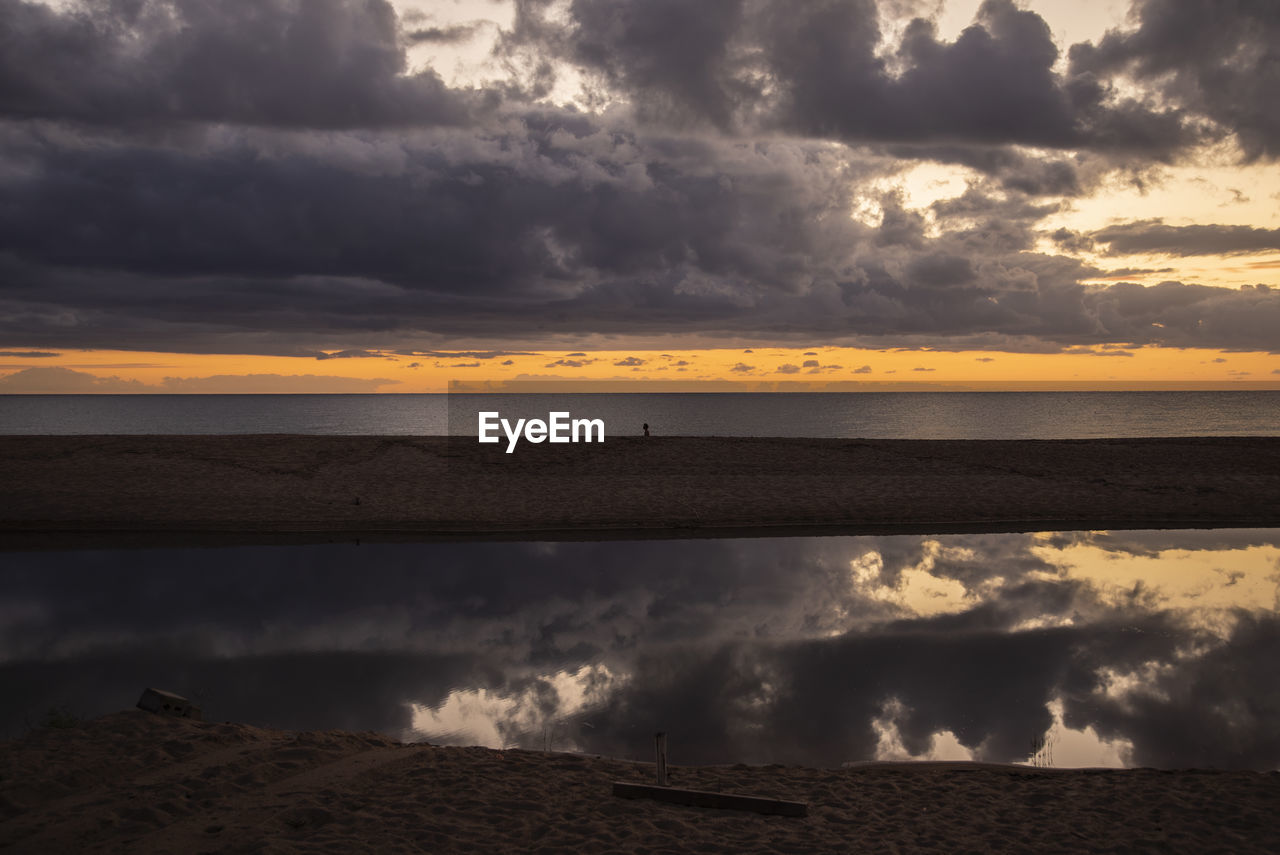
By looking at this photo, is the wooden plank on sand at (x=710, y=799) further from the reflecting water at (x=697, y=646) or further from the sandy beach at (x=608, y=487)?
the sandy beach at (x=608, y=487)

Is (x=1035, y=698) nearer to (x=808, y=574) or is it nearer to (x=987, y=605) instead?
(x=987, y=605)

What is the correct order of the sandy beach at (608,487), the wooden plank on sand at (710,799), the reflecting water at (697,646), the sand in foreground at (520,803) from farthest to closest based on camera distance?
the sandy beach at (608,487)
the reflecting water at (697,646)
the wooden plank on sand at (710,799)
the sand in foreground at (520,803)

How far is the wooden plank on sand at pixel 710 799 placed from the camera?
290 inches

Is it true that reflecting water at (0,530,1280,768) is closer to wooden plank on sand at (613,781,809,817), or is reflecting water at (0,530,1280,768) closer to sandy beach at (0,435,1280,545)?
wooden plank on sand at (613,781,809,817)

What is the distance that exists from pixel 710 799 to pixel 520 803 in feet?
5.93

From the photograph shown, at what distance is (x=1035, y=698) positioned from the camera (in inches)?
430

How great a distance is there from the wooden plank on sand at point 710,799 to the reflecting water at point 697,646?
1612mm

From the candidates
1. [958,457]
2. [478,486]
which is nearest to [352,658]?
[478,486]

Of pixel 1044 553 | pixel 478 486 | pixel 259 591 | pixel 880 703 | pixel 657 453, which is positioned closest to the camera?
pixel 880 703

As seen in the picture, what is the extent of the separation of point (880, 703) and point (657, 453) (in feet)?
84.6

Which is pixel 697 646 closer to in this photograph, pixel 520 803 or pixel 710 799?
pixel 710 799

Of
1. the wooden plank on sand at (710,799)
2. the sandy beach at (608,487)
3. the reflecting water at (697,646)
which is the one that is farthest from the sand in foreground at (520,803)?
the sandy beach at (608,487)

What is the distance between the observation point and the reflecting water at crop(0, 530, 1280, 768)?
9.98 meters

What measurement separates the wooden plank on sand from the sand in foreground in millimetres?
79
